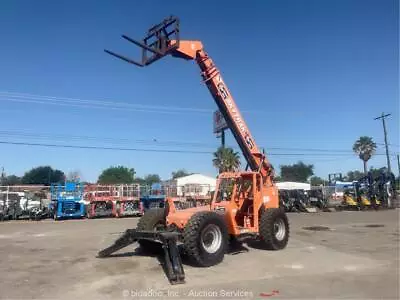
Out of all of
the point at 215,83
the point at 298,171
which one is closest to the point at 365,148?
the point at 298,171

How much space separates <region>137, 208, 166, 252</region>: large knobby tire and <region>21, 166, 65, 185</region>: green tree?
407ft

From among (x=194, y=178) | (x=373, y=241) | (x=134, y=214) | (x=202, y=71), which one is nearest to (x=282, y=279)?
(x=373, y=241)

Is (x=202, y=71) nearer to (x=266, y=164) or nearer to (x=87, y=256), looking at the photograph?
(x=266, y=164)

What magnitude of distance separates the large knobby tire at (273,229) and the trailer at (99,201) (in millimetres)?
17316

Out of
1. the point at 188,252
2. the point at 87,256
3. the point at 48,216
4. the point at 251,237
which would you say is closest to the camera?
the point at 188,252

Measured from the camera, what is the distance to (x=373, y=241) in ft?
48.8

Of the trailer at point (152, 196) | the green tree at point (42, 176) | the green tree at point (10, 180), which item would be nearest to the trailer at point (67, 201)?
the trailer at point (152, 196)

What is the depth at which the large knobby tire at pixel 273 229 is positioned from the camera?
490 inches

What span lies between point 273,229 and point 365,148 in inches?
3897

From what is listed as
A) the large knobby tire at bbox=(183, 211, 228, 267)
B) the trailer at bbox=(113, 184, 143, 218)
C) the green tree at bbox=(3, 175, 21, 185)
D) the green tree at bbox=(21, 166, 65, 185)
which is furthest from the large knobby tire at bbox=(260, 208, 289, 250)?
the green tree at bbox=(21, 166, 65, 185)

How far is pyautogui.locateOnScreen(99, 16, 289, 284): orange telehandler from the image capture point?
33.2 feet

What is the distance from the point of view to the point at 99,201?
2831cm

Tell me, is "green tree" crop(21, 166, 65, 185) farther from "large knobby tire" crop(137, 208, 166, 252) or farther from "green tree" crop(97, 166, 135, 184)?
"large knobby tire" crop(137, 208, 166, 252)

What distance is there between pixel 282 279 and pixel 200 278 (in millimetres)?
1692
